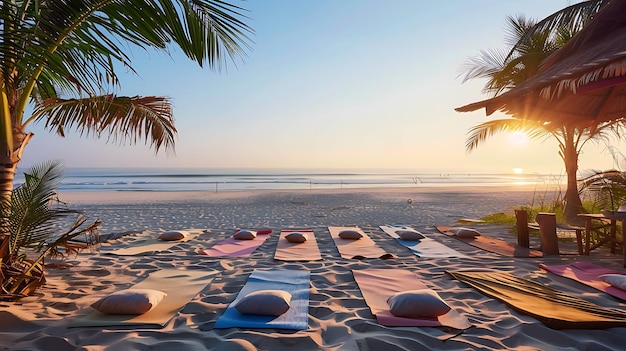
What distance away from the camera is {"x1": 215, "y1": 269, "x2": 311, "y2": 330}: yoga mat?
2288 mm

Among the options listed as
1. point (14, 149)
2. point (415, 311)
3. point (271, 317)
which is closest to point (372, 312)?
point (415, 311)

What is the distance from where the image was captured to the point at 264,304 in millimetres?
2422

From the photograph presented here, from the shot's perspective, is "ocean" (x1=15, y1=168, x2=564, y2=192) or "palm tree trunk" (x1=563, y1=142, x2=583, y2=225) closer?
"palm tree trunk" (x1=563, y1=142, x2=583, y2=225)

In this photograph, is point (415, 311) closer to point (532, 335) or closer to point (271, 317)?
point (532, 335)

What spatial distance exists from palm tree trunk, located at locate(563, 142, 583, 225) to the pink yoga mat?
22.3 feet

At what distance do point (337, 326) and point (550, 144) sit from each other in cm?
886

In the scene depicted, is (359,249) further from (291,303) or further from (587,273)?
(587,273)

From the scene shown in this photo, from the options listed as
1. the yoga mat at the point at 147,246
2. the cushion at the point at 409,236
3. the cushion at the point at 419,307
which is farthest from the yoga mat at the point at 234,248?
the cushion at the point at 419,307

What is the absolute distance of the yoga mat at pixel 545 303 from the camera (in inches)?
88.8

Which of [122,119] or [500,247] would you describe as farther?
[500,247]

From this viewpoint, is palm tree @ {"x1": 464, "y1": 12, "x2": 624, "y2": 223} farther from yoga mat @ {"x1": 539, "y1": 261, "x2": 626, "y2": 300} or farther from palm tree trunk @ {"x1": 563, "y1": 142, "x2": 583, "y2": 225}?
yoga mat @ {"x1": 539, "y1": 261, "x2": 626, "y2": 300}

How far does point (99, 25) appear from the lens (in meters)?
2.58

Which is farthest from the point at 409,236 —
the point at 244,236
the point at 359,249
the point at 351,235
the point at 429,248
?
the point at 244,236

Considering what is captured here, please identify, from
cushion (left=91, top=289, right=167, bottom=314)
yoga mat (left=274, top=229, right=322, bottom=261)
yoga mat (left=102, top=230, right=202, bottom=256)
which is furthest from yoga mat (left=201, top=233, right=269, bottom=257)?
cushion (left=91, top=289, right=167, bottom=314)
